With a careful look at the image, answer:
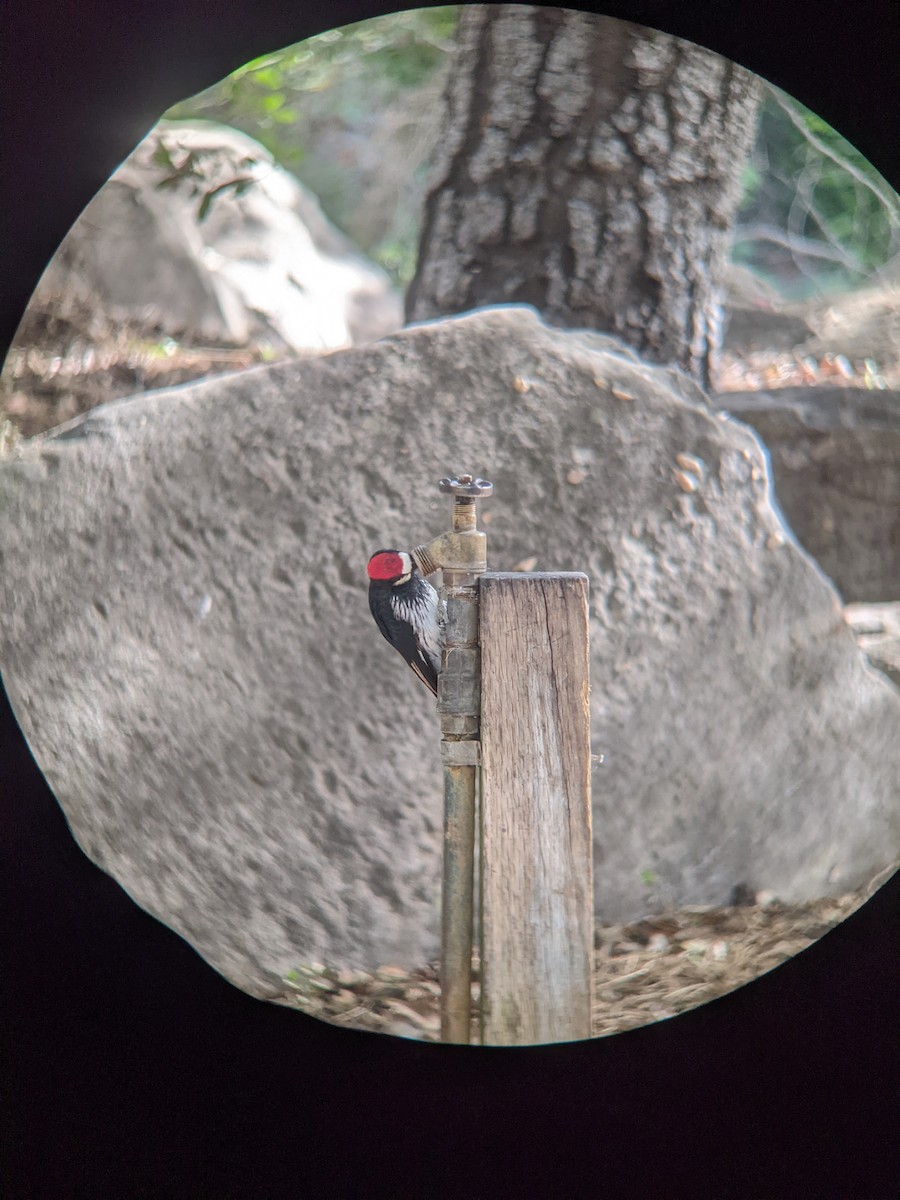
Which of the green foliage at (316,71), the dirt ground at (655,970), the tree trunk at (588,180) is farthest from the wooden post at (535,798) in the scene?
the green foliage at (316,71)

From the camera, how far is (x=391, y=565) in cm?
77

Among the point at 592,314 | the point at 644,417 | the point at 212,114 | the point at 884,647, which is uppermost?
the point at 212,114

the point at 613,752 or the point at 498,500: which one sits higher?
the point at 498,500

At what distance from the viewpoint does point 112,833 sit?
1.03 meters

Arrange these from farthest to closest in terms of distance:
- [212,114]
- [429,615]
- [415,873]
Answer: [415,873]
[212,114]
[429,615]

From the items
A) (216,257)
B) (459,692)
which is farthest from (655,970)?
(216,257)

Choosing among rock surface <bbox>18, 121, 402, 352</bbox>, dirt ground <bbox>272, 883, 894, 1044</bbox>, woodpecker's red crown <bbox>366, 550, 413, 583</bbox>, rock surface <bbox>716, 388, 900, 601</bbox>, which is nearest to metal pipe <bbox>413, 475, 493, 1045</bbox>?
woodpecker's red crown <bbox>366, 550, 413, 583</bbox>

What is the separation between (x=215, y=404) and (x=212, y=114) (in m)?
0.34

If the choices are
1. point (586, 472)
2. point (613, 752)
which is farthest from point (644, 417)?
point (613, 752)

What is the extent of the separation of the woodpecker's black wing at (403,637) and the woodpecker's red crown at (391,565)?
0.03 metres

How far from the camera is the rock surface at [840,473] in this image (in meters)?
1.12

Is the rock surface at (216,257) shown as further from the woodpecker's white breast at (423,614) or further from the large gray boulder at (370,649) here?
the woodpecker's white breast at (423,614)

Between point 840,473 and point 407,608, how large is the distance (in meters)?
0.75

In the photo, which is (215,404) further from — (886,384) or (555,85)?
(886,384)
